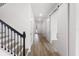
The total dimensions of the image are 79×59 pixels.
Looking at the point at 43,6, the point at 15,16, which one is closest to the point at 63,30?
the point at 15,16

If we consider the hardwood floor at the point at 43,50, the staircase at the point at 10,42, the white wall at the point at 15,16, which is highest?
the white wall at the point at 15,16

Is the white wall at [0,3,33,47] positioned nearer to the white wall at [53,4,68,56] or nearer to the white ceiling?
the white ceiling

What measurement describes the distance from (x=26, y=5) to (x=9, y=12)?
89 centimetres

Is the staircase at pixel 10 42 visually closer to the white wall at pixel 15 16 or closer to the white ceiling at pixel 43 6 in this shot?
the white wall at pixel 15 16

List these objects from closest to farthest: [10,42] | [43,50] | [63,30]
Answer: [10,42], [63,30], [43,50]

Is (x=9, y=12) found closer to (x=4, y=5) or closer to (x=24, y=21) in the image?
(x=4, y=5)

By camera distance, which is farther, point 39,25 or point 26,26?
point 39,25

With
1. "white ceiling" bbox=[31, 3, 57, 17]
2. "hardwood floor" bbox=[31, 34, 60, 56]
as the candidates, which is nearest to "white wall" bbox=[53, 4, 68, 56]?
"hardwood floor" bbox=[31, 34, 60, 56]

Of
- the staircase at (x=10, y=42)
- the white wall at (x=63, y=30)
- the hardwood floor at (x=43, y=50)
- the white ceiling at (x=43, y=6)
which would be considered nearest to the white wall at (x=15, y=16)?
the white ceiling at (x=43, y=6)

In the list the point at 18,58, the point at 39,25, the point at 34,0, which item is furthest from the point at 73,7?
the point at 39,25

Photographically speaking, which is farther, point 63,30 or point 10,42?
point 63,30

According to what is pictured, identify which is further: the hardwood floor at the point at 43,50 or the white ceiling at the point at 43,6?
the white ceiling at the point at 43,6

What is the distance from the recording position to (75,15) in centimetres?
337

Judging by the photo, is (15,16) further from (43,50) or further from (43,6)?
(43,50)
